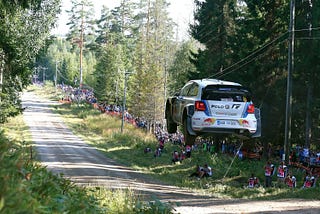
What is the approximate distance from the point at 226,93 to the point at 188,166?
20.1 meters

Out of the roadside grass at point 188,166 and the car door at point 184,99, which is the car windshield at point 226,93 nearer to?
the car door at point 184,99

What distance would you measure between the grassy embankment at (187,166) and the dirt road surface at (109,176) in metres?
1.08

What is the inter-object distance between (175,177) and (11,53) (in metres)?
13.7

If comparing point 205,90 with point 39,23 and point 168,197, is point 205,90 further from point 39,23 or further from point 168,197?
point 39,23

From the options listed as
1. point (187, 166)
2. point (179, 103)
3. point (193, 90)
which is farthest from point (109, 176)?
point (193, 90)

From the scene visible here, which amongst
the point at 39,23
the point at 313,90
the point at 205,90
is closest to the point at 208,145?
the point at 313,90

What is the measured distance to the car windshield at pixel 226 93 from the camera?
356 inches

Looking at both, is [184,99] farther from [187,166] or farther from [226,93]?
[187,166]

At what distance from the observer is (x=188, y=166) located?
1134 inches

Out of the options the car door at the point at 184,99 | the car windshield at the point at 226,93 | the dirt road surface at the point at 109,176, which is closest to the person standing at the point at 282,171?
the dirt road surface at the point at 109,176

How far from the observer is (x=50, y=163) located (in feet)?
101

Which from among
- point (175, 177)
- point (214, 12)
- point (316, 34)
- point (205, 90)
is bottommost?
point (175, 177)

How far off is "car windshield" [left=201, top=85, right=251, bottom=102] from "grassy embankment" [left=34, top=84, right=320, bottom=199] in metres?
12.9

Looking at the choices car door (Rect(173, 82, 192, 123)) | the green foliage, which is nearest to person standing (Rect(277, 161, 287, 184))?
car door (Rect(173, 82, 192, 123))
